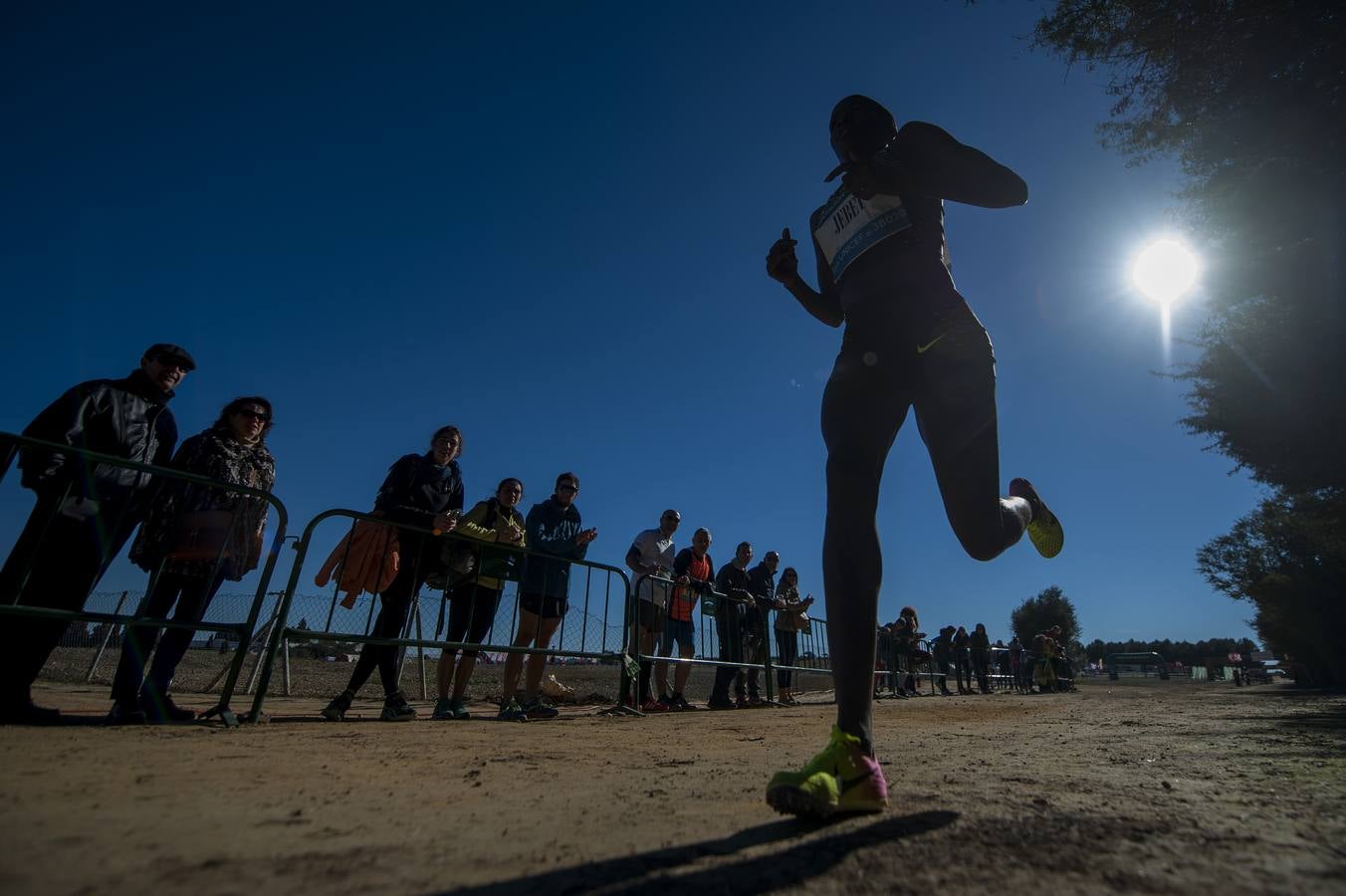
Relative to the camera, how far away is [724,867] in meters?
1.08

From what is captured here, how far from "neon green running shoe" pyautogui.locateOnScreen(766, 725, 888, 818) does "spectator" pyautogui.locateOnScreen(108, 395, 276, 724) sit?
149 inches

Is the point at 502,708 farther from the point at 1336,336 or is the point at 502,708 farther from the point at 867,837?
the point at 1336,336

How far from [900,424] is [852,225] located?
0.81m

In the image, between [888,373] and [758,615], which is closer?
[888,373]

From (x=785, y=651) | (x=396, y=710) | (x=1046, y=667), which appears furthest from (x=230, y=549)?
(x=1046, y=667)

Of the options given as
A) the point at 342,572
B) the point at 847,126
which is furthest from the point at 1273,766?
the point at 342,572

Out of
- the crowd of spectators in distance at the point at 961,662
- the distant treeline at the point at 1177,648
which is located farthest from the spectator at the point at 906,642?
the distant treeline at the point at 1177,648

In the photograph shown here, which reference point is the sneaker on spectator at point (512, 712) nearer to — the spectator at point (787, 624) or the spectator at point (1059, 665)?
the spectator at point (787, 624)

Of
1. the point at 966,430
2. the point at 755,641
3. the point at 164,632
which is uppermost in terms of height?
the point at 966,430

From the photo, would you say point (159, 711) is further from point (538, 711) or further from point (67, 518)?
point (538, 711)

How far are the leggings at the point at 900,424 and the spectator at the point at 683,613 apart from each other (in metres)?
5.79

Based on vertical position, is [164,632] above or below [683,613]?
below

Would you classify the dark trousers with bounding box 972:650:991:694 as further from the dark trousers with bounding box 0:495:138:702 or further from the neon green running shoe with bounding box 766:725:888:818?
the dark trousers with bounding box 0:495:138:702

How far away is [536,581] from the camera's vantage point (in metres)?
5.89
